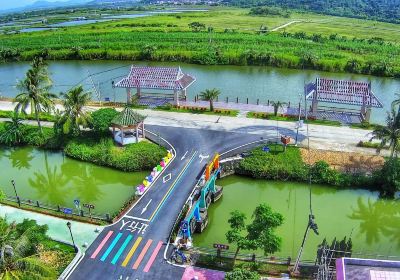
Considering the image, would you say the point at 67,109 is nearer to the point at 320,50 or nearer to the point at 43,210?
the point at 43,210

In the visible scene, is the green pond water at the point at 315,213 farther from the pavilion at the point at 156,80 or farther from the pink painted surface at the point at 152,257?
the pavilion at the point at 156,80

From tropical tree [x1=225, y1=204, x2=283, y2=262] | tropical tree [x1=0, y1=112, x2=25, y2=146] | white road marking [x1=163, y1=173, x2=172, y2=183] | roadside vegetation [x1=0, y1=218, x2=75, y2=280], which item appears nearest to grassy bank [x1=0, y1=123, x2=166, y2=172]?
tropical tree [x1=0, y1=112, x2=25, y2=146]

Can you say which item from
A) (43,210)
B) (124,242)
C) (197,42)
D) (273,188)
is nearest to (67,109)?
(43,210)

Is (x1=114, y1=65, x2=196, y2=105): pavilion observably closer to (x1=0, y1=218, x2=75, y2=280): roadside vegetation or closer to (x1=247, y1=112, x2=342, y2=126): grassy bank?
(x1=247, y1=112, x2=342, y2=126): grassy bank

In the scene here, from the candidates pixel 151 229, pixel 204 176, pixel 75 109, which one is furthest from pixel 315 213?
pixel 75 109

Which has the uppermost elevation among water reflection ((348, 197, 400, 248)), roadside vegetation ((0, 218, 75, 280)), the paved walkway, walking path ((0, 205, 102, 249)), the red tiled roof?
the red tiled roof

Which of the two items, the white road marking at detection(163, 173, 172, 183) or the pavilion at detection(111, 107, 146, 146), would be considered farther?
the pavilion at detection(111, 107, 146, 146)
